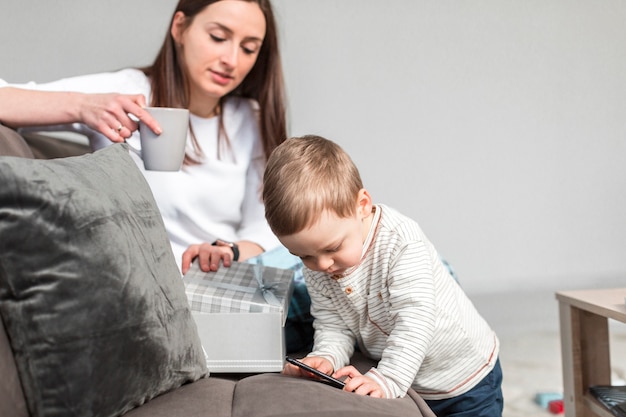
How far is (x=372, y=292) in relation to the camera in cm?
132

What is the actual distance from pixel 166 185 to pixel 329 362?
0.87m

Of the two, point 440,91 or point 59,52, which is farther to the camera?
point 440,91

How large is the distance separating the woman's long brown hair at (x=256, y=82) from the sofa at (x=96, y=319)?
82cm

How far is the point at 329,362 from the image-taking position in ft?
4.25

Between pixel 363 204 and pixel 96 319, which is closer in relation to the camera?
pixel 96 319

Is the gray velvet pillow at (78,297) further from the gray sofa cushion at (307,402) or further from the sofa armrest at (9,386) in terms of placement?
the gray sofa cushion at (307,402)

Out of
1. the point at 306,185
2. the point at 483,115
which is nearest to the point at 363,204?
the point at 306,185

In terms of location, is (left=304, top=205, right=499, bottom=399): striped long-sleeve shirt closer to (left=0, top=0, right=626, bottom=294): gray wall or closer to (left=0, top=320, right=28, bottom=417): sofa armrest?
(left=0, top=320, right=28, bottom=417): sofa armrest

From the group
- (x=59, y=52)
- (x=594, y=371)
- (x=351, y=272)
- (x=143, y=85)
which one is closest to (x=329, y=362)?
(x=351, y=272)

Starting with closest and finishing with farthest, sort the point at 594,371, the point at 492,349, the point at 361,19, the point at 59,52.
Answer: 1. the point at 492,349
2. the point at 594,371
3. the point at 59,52
4. the point at 361,19

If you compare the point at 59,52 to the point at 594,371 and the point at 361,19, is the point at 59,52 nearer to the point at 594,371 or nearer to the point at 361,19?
the point at 361,19

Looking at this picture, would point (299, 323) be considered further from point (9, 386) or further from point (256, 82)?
point (256, 82)

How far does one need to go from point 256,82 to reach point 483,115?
3.09 feet

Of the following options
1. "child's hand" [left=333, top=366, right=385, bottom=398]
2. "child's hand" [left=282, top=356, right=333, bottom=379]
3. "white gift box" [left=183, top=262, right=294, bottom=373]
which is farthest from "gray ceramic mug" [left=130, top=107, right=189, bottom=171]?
"child's hand" [left=333, top=366, right=385, bottom=398]
